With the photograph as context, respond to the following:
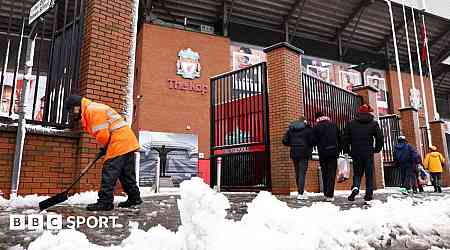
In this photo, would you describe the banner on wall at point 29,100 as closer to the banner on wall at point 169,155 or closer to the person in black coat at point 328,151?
the person in black coat at point 328,151

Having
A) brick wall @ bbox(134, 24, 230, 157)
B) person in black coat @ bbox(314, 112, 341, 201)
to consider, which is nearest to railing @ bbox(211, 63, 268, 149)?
person in black coat @ bbox(314, 112, 341, 201)

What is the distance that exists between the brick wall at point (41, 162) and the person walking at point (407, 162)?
8.04 meters

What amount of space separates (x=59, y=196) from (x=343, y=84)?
875 inches

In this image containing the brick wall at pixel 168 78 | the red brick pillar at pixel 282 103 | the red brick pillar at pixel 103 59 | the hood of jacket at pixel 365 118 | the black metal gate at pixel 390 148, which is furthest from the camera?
the brick wall at pixel 168 78

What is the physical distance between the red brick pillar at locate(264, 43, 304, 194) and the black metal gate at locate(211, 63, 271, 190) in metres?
0.27

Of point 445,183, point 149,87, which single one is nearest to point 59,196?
point 149,87

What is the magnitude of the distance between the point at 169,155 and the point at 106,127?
41.8 feet

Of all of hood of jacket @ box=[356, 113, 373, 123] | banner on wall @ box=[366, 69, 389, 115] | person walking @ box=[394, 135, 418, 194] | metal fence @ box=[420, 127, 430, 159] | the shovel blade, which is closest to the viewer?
the shovel blade

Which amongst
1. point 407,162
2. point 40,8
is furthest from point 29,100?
point 407,162

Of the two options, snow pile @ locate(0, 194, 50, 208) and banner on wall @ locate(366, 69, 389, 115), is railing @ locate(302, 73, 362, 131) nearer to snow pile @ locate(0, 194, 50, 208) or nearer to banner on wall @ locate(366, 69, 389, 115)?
snow pile @ locate(0, 194, 50, 208)

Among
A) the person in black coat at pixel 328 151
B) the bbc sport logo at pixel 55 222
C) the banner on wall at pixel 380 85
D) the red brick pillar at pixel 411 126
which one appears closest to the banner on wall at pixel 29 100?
the bbc sport logo at pixel 55 222

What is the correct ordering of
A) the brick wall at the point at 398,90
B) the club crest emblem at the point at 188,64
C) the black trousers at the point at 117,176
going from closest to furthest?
1. the black trousers at the point at 117,176
2. the club crest emblem at the point at 188,64
3. the brick wall at the point at 398,90

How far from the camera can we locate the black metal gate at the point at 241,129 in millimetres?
9312

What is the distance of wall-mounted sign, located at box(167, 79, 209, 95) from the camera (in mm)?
17655
